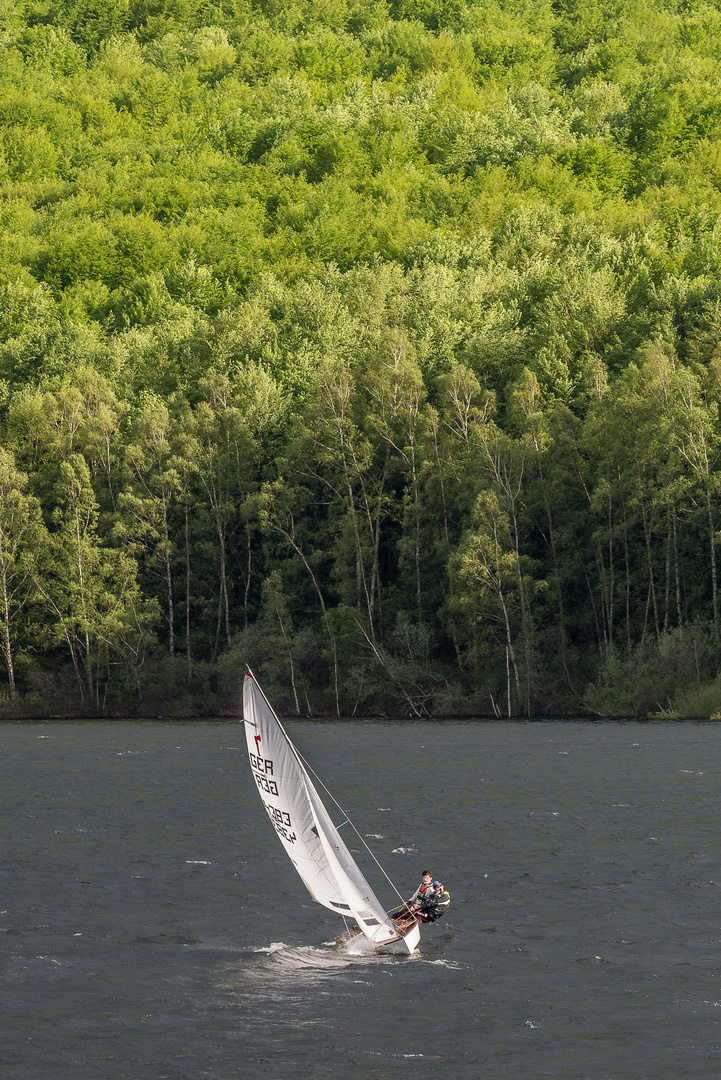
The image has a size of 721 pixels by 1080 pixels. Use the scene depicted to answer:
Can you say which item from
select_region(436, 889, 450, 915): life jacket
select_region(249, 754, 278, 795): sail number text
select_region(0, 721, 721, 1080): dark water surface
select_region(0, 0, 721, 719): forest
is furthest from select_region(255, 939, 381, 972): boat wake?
select_region(0, 0, 721, 719): forest

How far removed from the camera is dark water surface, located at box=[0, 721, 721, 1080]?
2412 cm

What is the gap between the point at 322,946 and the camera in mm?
31656

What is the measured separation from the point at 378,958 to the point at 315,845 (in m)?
2.93

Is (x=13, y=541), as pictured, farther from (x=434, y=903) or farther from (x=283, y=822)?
(x=434, y=903)

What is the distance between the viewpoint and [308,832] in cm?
3152

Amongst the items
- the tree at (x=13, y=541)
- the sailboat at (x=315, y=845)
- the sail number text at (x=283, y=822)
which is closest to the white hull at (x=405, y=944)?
the sailboat at (x=315, y=845)

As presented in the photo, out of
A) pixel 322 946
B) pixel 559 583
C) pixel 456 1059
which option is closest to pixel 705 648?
pixel 559 583

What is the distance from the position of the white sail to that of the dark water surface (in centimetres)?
118

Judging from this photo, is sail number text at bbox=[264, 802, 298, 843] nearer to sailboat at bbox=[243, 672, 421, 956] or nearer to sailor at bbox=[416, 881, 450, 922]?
sailboat at bbox=[243, 672, 421, 956]

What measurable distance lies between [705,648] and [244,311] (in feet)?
200

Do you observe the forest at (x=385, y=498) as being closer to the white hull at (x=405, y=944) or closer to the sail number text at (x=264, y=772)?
the sail number text at (x=264, y=772)

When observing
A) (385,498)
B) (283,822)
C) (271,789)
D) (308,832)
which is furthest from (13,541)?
(308,832)

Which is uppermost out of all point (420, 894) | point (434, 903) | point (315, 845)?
point (315, 845)

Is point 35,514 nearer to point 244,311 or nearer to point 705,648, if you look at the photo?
point 244,311
